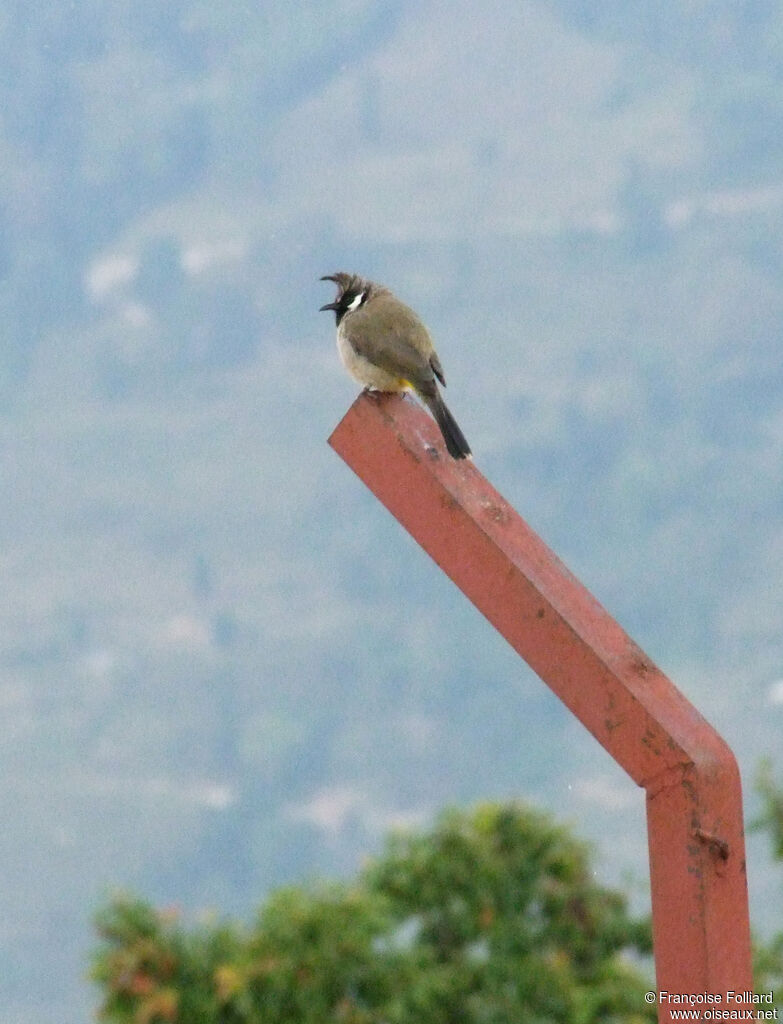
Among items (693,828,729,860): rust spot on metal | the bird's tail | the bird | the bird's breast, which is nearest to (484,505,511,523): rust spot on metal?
the bird's tail

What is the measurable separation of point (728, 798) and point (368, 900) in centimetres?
528

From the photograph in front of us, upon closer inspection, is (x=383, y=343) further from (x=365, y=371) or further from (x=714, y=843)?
(x=714, y=843)

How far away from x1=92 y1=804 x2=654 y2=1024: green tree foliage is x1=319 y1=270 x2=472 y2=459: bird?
10.7 ft

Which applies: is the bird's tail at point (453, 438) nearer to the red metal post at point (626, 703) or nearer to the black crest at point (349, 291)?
the red metal post at point (626, 703)

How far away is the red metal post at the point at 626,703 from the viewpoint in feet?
9.23

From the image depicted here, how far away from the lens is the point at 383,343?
532cm

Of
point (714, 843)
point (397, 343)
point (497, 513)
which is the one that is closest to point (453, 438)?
point (497, 513)

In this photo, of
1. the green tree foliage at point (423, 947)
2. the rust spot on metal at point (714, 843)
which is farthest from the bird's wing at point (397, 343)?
the green tree foliage at point (423, 947)

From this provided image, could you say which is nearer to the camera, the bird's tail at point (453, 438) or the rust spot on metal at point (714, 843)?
the rust spot on metal at point (714, 843)

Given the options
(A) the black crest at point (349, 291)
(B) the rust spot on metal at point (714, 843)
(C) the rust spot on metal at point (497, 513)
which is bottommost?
(B) the rust spot on metal at point (714, 843)

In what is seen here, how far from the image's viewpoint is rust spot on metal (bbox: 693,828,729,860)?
9.18ft

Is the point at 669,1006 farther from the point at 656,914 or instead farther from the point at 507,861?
the point at 507,861

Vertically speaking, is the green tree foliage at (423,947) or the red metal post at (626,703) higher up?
the green tree foliage at (423,947)

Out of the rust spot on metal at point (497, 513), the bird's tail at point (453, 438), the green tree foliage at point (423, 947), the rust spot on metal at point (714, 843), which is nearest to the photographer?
the rust spot on metal at point (714, 843)
